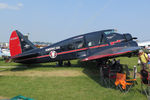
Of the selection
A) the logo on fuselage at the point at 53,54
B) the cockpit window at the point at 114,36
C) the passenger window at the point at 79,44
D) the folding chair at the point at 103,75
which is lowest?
the folding chair at the point at 103,75

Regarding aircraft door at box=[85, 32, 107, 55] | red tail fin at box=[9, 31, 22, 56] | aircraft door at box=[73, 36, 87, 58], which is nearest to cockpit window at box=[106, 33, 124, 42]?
aircraft door at box=[85, 32, 107, 55]

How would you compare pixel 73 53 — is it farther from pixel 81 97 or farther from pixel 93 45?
pixel 81 97

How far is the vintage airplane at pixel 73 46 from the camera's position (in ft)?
32.7

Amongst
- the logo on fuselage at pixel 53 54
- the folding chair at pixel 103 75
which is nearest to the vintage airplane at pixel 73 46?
the logo on fuselage at pixel 53 54

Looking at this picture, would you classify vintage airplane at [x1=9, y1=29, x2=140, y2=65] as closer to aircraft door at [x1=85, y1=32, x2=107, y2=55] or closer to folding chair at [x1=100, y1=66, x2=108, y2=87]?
aircraft door at [x1=85, y1=32, x2=107, y2=55]

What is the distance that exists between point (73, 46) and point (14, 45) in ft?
19.1

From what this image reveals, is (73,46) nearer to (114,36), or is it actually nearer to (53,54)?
(53,54)

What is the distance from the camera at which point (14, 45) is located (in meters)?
12.6

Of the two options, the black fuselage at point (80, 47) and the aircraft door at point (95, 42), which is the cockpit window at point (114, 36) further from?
the aircraft door at point (95, 42)

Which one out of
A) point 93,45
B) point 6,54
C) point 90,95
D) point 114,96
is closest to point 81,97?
point 90,95

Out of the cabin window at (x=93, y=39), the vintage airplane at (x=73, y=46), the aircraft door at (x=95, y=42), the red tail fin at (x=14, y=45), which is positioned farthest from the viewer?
the red tail fin at (x=14, y=45)

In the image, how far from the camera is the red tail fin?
12451mm

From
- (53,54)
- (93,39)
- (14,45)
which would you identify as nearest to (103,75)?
(93,39)

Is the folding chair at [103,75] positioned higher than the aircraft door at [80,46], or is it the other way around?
the aircraft door at [80,46]
